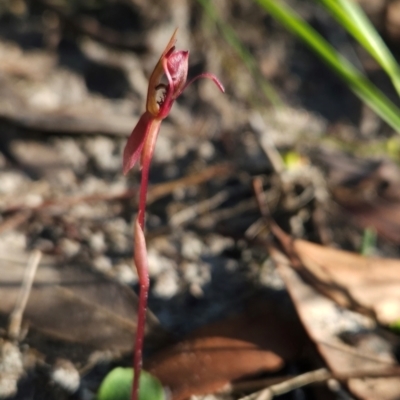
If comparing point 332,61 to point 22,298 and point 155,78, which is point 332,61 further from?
point 22,298

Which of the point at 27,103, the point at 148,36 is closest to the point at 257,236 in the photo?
the point at 27,103

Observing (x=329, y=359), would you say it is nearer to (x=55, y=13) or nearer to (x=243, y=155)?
(x=243, y=155)

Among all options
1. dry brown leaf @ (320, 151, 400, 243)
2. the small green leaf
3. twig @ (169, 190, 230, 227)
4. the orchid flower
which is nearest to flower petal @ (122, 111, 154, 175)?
the orchid flower

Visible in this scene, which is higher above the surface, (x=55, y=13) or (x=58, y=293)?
(x=55, y=13)

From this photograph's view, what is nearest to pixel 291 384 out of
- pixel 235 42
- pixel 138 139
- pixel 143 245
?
pixel 143 245

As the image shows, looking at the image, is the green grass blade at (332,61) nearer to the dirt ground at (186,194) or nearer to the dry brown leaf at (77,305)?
the dirt ground at (186,194)

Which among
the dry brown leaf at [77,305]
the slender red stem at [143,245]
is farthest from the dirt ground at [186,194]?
the slender red stem at [143,245]
